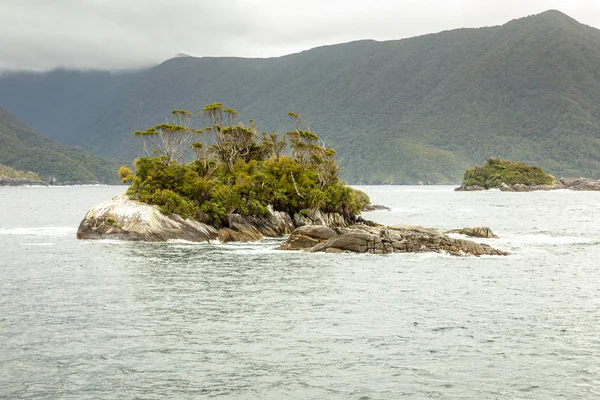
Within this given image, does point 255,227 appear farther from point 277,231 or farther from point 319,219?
point 319,219

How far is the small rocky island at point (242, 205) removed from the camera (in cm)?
6009

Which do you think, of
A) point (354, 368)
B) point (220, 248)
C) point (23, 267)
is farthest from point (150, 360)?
point (220, 248)

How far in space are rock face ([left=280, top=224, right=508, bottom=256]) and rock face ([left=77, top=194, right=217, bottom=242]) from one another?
1390cm

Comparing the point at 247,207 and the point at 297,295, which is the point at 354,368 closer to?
the point at 297,295

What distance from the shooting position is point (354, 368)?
75.8 feet

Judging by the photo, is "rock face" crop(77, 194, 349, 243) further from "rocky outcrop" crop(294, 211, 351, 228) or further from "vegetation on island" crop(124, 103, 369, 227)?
"rocky outcrop" crop(294, 211, 351, 228)

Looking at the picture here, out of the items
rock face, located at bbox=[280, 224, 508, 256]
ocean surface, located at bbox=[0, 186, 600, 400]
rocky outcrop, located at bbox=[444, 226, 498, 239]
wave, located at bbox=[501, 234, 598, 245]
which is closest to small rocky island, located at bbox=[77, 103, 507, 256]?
rock face, located at bbox=[280, 224, 508, 256]

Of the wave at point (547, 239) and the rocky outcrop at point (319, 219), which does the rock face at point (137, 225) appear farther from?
the wave at point (547, 239)

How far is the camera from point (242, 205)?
77688mm

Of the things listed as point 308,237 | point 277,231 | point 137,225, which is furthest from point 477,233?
point 137,225

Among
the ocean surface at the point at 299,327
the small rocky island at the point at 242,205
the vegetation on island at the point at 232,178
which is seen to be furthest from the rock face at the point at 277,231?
the ocean surface at the point at 299,327

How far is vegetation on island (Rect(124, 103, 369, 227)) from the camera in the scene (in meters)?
75.1

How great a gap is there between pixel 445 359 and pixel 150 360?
12039 mm

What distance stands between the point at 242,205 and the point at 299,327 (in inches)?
1942
